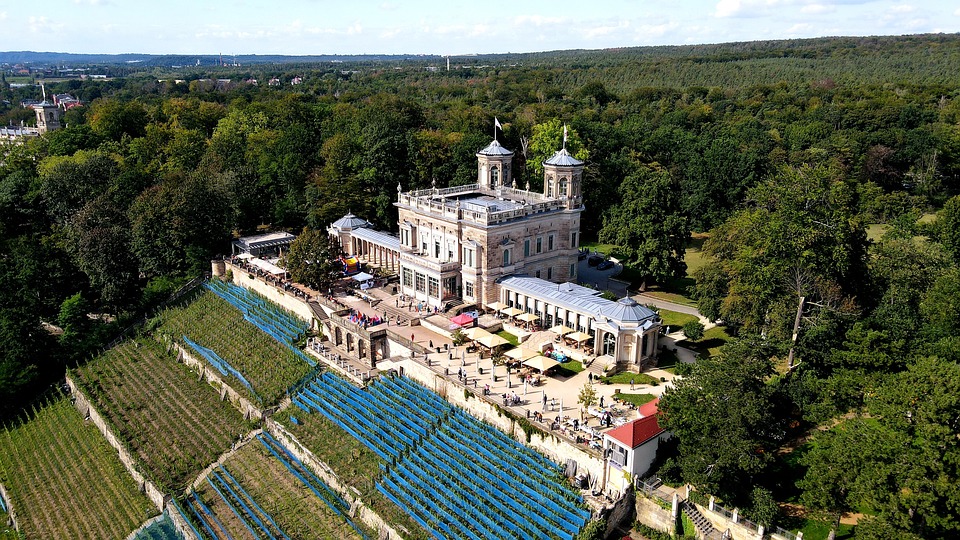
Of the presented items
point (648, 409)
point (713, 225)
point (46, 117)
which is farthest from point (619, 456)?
point (46, 117)

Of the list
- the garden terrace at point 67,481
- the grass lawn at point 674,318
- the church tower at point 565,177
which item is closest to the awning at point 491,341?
the grass lawn at point 674,318

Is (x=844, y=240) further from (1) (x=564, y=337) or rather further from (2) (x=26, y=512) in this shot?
(2) (x=26, y=512)

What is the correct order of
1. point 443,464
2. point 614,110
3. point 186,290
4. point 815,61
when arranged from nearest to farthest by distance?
point 443,464 → point 186,290 → point 614,110 → point 815,61

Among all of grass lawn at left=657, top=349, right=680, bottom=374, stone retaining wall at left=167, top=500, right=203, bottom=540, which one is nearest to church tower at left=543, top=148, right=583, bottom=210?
grass lawn at left=657, top=349, right=680, bottom=374

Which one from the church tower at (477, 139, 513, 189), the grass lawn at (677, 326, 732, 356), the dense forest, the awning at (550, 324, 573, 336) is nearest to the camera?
the dense forest

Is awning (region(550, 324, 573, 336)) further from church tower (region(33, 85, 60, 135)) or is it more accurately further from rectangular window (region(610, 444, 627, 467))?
church tower (region(33, 85, 60, 135))

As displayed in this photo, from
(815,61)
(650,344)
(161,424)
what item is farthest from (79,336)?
(815,61)

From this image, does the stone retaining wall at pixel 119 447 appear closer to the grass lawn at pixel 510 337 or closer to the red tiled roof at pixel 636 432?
the grass lawn at pixel 510 337
